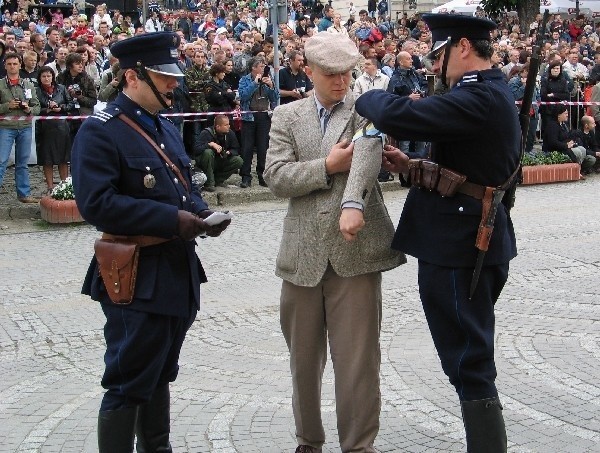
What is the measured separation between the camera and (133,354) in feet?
14.3

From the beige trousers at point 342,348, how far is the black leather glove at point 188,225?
0.77 metres

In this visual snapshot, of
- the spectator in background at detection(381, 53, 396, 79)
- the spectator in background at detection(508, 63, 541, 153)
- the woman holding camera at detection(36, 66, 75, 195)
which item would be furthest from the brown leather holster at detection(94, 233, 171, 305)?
the spectator in background at detection(508, 63, 541, 153)

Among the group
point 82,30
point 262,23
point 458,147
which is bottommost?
point 458,147

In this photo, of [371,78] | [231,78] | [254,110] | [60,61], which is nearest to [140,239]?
[254,110]

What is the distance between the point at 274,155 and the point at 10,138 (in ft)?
30.1

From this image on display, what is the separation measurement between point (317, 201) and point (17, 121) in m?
9.20

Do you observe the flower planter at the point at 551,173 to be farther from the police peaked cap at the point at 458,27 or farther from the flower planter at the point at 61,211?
the police peaked cap at the point at 458,27

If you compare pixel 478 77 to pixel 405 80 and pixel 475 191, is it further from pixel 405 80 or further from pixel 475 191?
pixel 405 80

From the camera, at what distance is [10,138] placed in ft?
43.6

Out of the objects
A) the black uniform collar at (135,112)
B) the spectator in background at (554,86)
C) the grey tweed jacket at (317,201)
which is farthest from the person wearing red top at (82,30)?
the black uniform collar at (135,112)

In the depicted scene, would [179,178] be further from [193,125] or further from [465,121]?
[193,125]

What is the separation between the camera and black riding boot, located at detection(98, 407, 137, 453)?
4.39 meters

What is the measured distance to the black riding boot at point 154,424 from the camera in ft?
15.5

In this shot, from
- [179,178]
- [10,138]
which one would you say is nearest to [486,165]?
[179,178]
